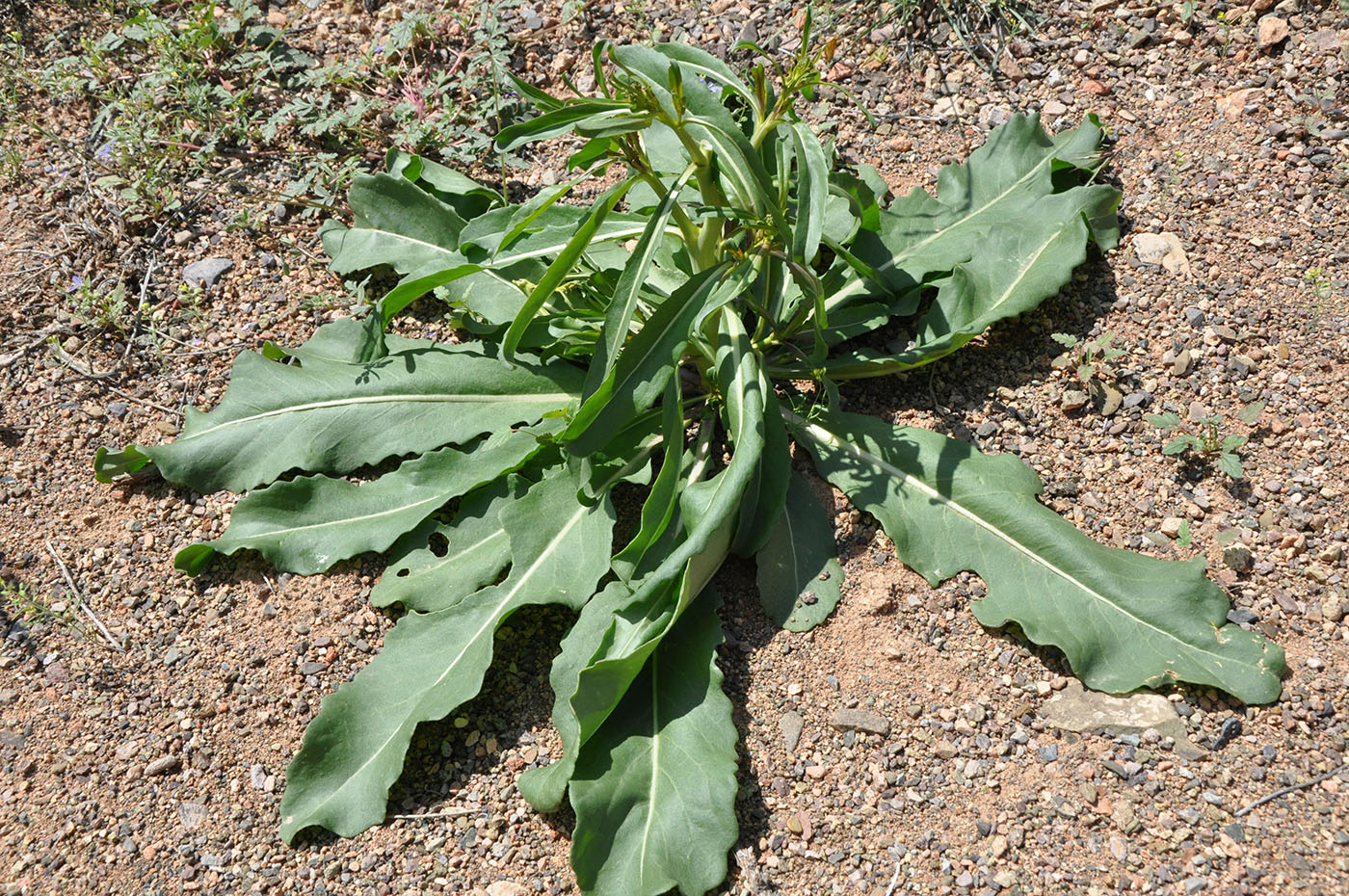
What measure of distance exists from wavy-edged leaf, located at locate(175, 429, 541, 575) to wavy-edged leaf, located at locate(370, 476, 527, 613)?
72 millimetres

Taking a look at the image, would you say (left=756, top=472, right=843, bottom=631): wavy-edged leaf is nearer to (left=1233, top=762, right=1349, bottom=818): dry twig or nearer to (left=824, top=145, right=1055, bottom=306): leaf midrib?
(left=824, top=145, right=1055, bottom=306): leaf midrib

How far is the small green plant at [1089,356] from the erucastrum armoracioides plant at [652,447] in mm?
239

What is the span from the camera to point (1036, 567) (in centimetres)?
306

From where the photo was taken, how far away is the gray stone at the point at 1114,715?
2811 millimetres

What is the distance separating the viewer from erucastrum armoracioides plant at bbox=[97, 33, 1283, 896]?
284 cm

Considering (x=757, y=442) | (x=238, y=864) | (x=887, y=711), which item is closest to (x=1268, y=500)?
(x=887, y=711)

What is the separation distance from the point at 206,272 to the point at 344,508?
1450 mm

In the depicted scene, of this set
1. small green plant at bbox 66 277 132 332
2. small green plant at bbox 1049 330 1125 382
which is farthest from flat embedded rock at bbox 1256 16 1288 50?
small green plant at bbox 66 277 132 332

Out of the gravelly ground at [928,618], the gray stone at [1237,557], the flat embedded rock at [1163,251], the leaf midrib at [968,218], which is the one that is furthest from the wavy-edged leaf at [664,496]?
the flat embedded rock at [1163,251]

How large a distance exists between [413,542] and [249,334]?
1269 mm

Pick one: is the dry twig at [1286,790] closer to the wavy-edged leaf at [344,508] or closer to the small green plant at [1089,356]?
the small green plant at [1089,356]

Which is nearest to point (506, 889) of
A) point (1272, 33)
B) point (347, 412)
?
point (347, 412)

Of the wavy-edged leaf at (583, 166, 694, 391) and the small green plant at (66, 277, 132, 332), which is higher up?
the wavy-edged leaf at (583, 166, 694, 391)

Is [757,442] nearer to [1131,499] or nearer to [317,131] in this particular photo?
[1131,499]
